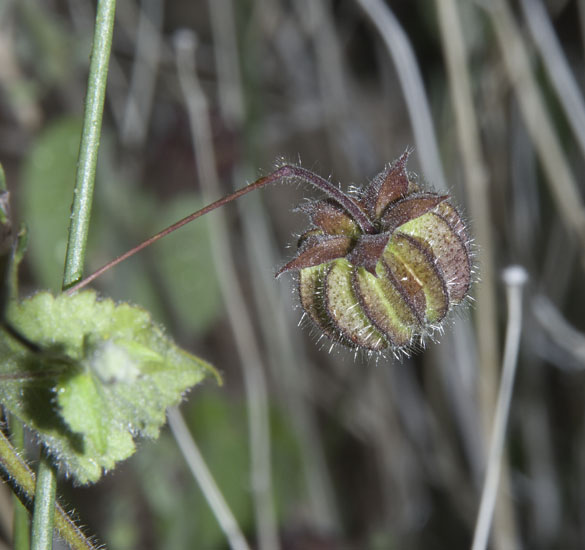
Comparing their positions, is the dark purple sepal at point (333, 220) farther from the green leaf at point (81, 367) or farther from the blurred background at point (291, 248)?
the blurred background at point (291, 248)

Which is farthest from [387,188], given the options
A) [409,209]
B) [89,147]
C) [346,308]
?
[89,147]

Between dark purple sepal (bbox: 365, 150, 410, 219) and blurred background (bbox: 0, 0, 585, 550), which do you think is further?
blurred background (bbox: 0, 0, 585, 550)

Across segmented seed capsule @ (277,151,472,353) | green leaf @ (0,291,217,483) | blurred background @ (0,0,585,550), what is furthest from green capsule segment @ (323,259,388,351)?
blurred background @ (0,0,585,550)

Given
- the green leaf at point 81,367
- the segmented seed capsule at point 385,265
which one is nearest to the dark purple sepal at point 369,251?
the segmented seed capsule at point 385,265

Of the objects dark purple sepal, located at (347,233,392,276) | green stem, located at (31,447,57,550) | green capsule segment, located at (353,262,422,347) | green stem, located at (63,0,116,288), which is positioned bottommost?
green stem, located at (31,447,57,550)

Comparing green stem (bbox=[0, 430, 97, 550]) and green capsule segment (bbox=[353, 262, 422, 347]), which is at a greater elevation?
green capsule segment (bbox=[353, 262, 422, 347])

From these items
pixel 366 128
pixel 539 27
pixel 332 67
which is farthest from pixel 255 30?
pixel 539 27

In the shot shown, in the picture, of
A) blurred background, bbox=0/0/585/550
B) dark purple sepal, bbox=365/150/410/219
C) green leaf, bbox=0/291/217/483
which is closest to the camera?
green leaf, bbox=0/291/217/483

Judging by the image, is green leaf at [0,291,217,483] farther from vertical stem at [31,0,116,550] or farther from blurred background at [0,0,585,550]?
blurred background at [0,0,585,550]
